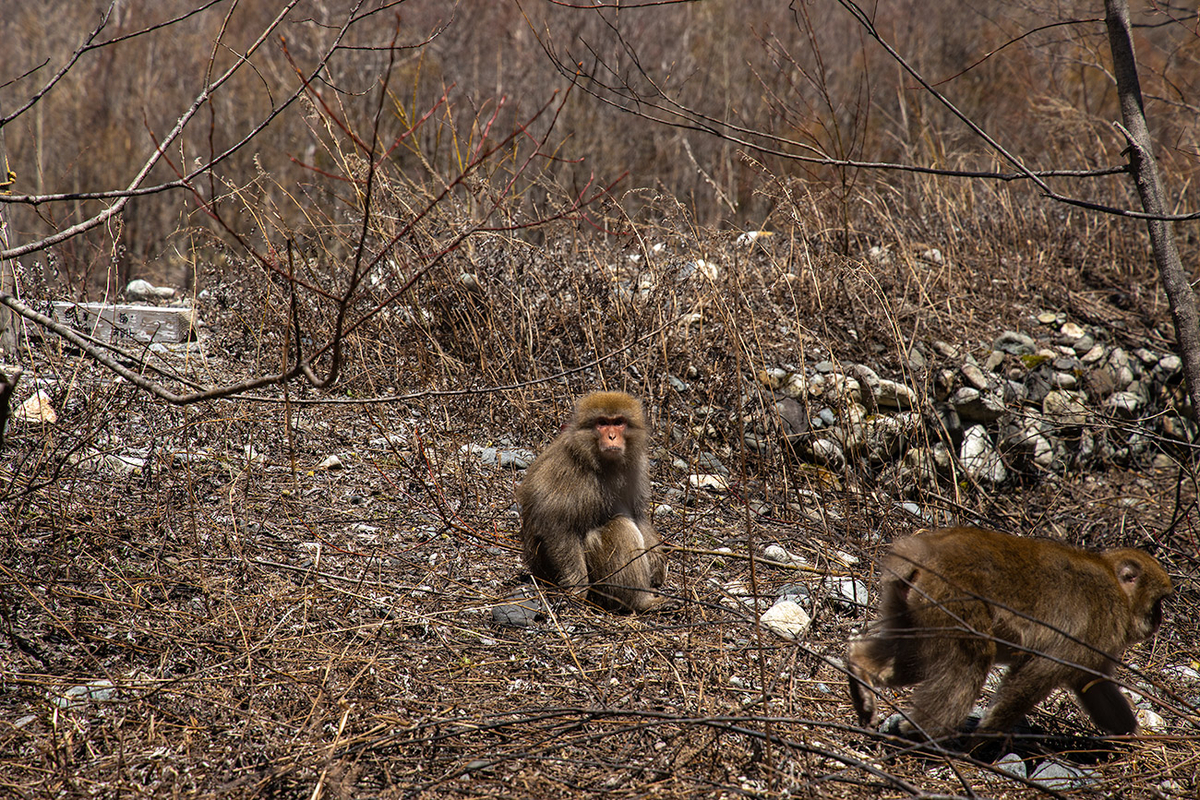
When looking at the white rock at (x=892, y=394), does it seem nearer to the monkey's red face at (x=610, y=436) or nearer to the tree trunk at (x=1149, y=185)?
the tree trunk at (x=1149, y=185)

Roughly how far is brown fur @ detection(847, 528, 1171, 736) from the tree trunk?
1211mm

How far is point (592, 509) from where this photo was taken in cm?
439

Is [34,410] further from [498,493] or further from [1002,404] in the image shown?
[1002,404]

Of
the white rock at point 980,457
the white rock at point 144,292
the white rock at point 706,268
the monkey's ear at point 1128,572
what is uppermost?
the white rock at point 706,268

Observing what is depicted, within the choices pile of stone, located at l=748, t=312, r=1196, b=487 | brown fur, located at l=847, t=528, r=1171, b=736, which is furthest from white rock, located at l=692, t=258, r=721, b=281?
brown fur, located at l=847, t=528, r=1171, b=736

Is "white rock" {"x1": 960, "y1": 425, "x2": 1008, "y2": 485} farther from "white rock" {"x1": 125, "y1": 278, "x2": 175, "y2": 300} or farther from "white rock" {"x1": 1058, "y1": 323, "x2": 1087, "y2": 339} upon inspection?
"white rock" {"x1": 125, "y1": 278, "x2": 175, "y2": 300}

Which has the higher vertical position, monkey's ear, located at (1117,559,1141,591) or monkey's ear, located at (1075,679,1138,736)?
monkey's ear, located at (1117,559,1141,591)

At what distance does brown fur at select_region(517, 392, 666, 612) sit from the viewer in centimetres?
434

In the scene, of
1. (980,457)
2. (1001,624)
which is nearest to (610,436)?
(1001,624)

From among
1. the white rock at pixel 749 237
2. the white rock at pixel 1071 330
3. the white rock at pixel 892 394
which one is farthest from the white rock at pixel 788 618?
the white rock at pixel 1071 330

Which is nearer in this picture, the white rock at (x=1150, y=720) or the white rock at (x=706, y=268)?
the white rock at (x=1150, y=720)

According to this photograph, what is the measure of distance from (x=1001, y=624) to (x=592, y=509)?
6.01 feet

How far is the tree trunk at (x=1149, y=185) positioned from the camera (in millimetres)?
4062

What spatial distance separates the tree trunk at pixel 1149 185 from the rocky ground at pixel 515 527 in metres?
0.63
